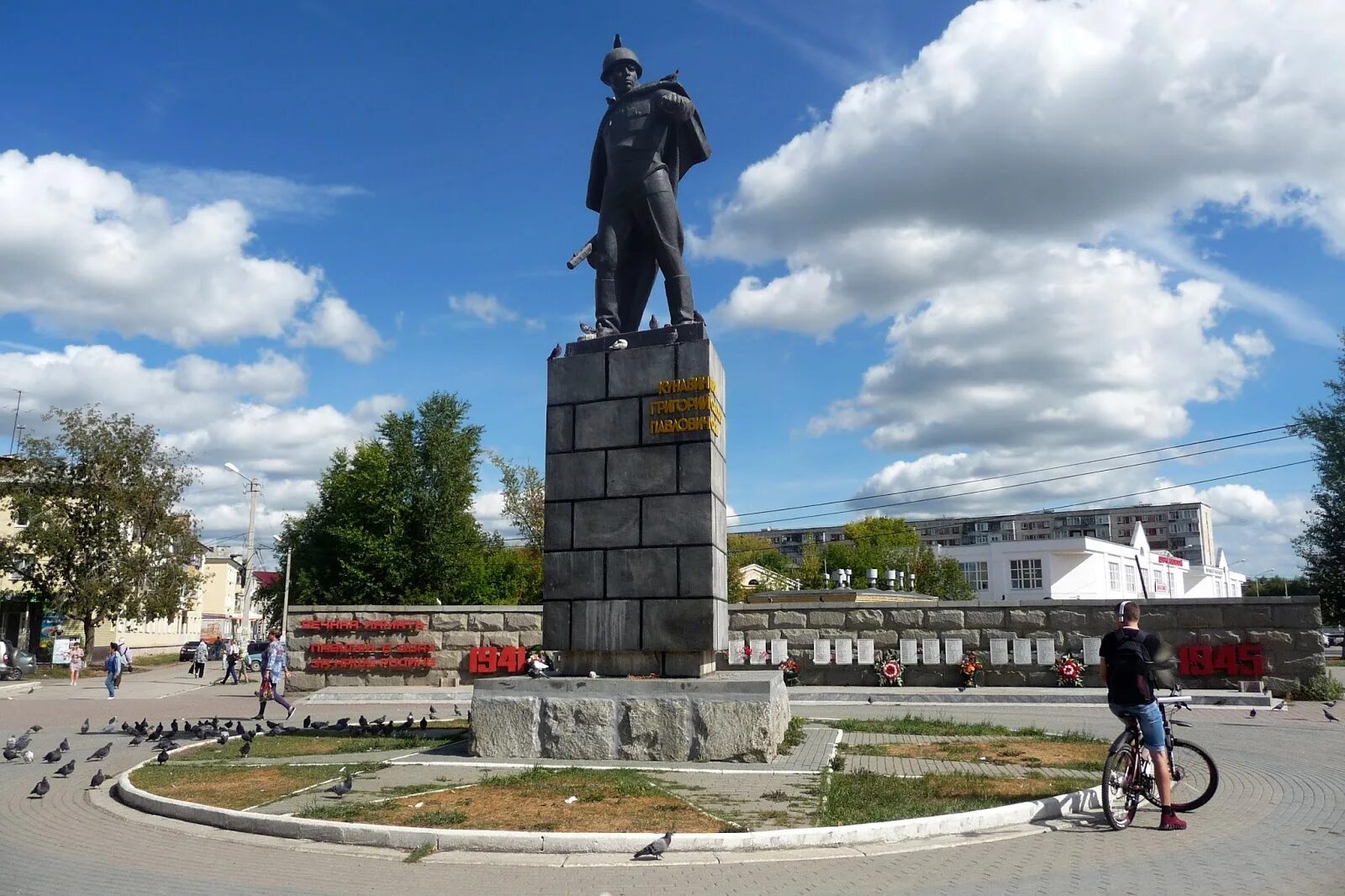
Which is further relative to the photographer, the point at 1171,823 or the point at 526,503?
the point at 526,503

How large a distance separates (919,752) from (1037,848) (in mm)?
3929

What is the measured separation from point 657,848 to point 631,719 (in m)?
3.61

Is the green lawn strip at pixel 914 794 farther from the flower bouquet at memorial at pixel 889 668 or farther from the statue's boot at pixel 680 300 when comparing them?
the flower bouquet at memorial at pixel 889 668

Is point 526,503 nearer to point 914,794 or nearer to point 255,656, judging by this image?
point 255,656

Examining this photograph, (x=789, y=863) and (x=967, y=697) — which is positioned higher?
(x=967, y=697)

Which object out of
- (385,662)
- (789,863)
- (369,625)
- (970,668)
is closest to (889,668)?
(970,668)

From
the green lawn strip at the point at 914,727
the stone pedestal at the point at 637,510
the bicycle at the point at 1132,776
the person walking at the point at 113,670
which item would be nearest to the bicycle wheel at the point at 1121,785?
the bicycle at the point at 1132,776

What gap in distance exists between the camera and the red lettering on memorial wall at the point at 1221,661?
1659cm

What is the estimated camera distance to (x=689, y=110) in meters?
11.7

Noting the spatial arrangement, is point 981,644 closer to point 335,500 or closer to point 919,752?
point 919,752

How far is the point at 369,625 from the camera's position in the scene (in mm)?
20875

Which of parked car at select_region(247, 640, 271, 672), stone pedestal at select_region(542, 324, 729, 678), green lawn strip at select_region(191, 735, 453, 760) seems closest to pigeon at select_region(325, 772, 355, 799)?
green lawn strip at select_region(191, 735, 453, 760)

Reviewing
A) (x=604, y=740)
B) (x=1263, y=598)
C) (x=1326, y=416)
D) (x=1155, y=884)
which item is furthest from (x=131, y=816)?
(x=1326, y=416)

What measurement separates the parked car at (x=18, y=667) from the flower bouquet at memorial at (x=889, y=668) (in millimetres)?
28501
